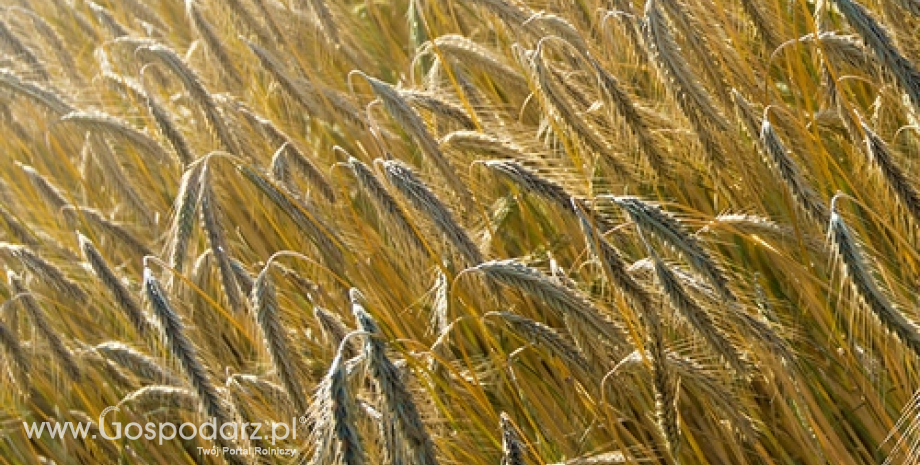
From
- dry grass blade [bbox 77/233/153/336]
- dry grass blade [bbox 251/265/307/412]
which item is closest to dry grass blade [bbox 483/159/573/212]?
dry grass blade [bbox 251/265/307/412]

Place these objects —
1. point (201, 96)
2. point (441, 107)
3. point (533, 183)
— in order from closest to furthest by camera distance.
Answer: point (533, 183) → point (441, 107) → point (201, 96)

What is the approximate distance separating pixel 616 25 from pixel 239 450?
1.20 m

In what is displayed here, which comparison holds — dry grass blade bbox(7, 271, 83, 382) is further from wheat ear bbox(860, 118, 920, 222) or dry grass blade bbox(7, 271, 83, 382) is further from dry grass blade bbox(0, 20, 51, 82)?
wheat ear bbox(860, 118, 920, 222)

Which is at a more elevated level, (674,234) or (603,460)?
(674,234)

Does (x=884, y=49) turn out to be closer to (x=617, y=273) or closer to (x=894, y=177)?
(x=894, y=177)

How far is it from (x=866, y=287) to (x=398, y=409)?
66 centimetres

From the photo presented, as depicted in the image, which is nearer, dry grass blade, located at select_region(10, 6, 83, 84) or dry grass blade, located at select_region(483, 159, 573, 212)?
dry grass blade, located at select_region(483, 159, 573, 212)

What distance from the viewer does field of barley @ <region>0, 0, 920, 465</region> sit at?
5.50 feet

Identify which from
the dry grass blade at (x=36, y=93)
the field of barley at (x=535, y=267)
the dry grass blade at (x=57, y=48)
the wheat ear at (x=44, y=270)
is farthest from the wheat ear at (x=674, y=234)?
the dry grass blade at (x=57, y=48)

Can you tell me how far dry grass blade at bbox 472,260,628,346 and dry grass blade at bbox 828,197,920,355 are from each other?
41 centimetres

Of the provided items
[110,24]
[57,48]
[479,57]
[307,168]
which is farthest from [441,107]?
[57,48]

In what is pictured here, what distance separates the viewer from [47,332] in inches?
89.4

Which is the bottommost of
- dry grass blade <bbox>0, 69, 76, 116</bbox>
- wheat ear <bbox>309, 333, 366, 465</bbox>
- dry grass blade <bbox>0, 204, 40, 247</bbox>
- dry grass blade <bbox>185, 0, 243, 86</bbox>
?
wheat ear <bbox>309, 333, 366, 465</bbox>

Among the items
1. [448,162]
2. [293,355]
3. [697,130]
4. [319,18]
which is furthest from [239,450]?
[319,18]
